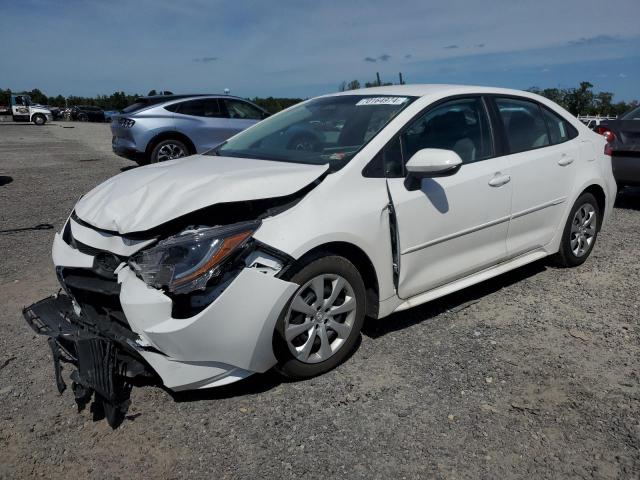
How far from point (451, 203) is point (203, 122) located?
8.54 meters

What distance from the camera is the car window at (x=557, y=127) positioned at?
4660 mm

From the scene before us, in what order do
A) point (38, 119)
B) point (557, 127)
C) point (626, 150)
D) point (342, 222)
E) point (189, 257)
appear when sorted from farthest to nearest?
point (38, 119)
point (626, 150)
point (557, 127)
point (342, 222)
point (189, 257)

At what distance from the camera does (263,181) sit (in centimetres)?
302

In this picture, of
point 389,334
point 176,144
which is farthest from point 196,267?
point 176,144

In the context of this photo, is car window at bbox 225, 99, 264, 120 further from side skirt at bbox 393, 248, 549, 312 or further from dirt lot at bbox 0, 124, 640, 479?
side skirt at bbox 393, 248, 549, 312

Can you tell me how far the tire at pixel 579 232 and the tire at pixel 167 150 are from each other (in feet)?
26.0

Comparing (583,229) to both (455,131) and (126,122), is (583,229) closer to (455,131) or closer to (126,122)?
(455,131)

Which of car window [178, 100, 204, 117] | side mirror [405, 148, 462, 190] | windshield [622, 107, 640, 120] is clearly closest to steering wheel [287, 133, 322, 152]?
side mirror [405, 148, 462, 190]

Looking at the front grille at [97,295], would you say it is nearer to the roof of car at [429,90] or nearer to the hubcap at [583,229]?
the roof of car at [429,90]

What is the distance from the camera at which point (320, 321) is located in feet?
10.2

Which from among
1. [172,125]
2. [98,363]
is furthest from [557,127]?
[172,125]

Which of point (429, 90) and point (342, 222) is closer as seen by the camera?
point (342, 222)

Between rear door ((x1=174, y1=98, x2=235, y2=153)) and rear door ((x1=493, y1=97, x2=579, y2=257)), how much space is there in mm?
7661

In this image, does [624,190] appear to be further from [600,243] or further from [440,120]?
[440,120]
